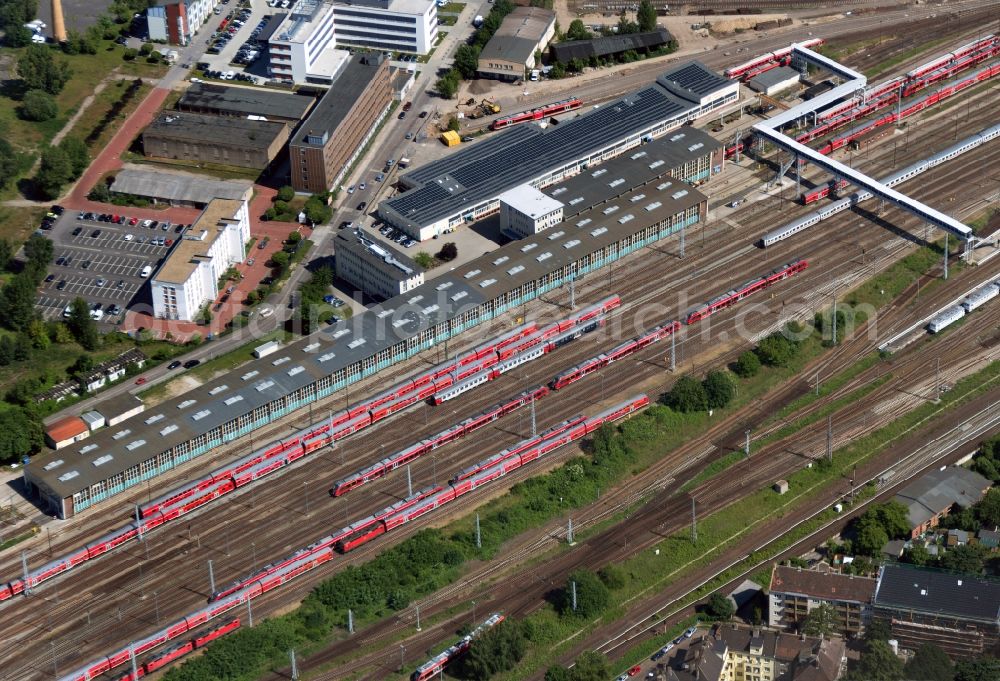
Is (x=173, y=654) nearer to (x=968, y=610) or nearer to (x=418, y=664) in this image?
(x=418, y=664)

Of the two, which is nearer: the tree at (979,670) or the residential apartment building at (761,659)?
the tree at (979,670)

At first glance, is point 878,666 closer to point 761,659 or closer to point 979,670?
point 979,670

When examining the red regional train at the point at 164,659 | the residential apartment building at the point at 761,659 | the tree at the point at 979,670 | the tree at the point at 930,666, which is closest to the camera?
the tree at the point at 930,666

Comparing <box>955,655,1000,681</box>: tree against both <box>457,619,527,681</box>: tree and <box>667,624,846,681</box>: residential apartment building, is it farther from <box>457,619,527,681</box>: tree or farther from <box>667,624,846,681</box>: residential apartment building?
<box>457,619,527,681</box>: tree

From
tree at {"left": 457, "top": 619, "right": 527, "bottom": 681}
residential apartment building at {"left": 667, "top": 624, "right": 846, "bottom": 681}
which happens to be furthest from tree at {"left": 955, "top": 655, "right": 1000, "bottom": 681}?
tree at {"left": 457, "top": 619, "right": 527, "bottom": 681}

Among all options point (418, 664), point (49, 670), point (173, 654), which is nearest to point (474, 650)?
point (418, 664)

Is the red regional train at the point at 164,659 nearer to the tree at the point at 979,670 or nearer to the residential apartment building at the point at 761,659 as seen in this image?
the residential apartment building at the point at 761,659

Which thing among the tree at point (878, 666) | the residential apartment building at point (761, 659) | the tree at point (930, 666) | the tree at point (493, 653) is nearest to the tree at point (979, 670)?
the tree at point (930, 666)
